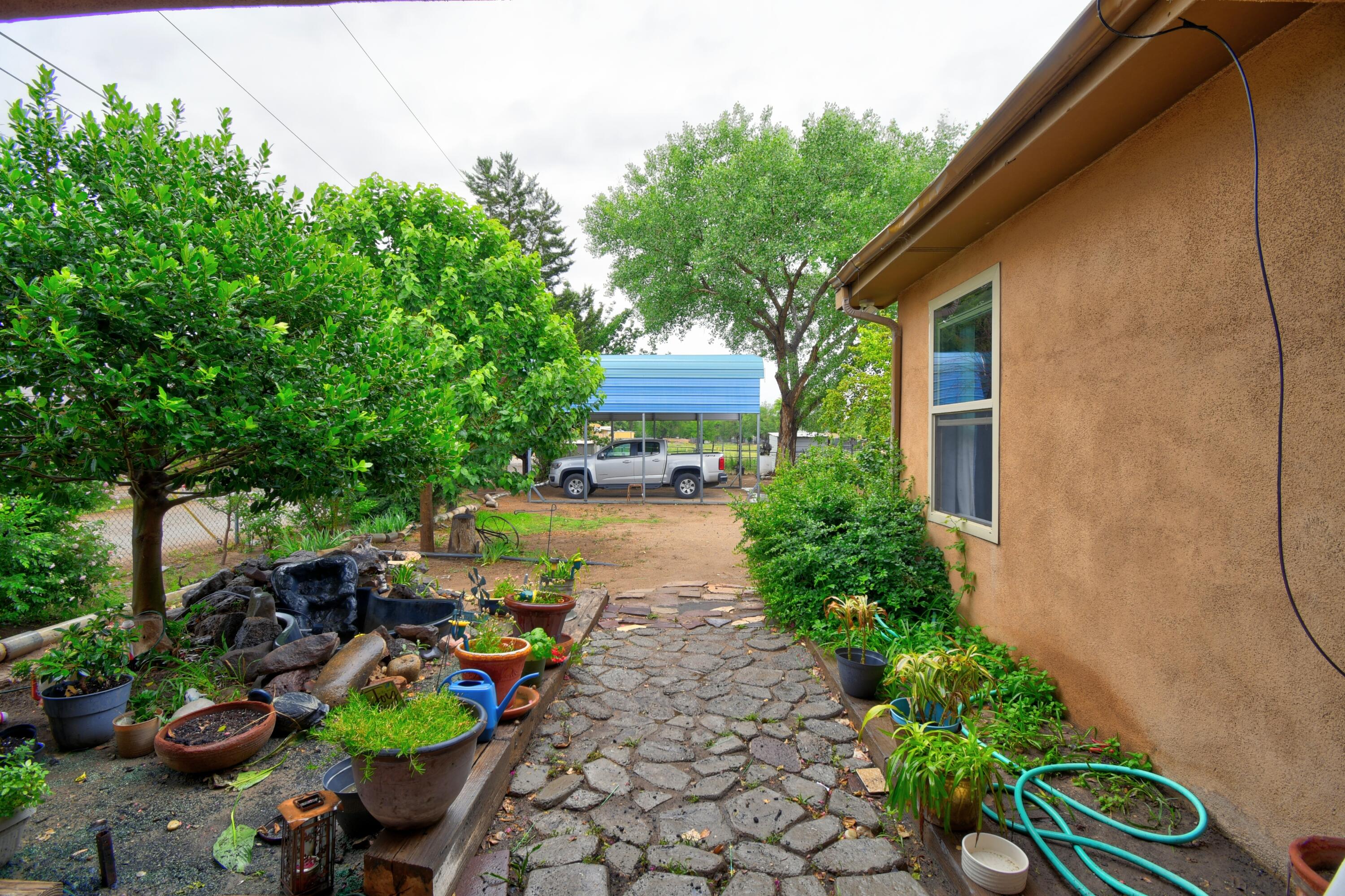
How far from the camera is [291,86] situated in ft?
22.1

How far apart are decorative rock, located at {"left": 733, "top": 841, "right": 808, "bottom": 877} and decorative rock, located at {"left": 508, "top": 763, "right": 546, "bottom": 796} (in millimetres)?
960

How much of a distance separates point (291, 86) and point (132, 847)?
7.27 metres

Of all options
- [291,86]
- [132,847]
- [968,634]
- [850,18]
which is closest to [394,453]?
[132,847]

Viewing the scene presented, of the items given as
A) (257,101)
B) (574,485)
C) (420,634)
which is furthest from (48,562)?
(574,485)

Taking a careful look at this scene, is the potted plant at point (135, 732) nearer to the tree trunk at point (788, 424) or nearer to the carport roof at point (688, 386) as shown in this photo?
the carport roof at point (688, 386)

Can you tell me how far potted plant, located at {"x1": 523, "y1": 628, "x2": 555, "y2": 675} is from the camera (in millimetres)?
3594

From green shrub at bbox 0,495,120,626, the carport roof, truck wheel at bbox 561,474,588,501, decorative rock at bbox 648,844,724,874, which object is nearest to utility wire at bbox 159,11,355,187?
green shrub at bbox 0,495,120,626

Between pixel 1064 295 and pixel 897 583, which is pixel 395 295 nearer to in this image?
pixel 897 583

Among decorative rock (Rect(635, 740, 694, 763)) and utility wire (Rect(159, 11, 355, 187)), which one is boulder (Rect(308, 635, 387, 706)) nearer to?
decorative rock (Rect(635, 740, 694, 763))

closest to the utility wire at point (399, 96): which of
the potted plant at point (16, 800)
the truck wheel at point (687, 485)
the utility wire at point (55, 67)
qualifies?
the utility wire at point (55, 67)

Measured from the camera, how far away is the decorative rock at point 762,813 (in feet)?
8.27

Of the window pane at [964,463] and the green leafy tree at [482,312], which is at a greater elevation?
the green leafy tree at [482,312]

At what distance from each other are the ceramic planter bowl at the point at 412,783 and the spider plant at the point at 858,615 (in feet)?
7.29

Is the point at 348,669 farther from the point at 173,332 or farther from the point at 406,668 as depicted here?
the point at 173,332
